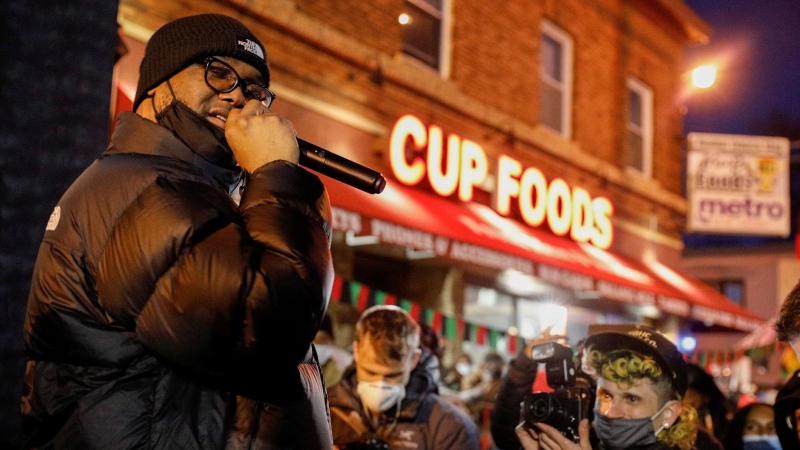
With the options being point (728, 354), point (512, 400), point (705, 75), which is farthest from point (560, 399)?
point (728, 354)

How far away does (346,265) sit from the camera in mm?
9719

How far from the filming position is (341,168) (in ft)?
6.50

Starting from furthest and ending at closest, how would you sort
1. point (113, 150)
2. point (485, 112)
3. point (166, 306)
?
point (485, 112) < point (113, 150) < point (166, 306)

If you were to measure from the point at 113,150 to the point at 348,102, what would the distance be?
7747mm

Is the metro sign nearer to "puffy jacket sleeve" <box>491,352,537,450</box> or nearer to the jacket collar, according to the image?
"puffy jacket sleeve" <box>491,352,537,450</box>

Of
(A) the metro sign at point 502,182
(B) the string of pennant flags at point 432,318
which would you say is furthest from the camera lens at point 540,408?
(A) the metro sign at point 502,182

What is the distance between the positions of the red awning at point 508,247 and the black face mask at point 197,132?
5217 mm

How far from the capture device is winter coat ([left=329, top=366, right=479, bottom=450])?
4.25m

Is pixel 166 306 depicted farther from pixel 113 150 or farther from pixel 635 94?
pixel 635 94

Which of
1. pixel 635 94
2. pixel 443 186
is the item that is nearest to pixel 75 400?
pixel 443 186

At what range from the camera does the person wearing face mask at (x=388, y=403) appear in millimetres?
4230

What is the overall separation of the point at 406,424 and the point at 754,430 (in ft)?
8.86

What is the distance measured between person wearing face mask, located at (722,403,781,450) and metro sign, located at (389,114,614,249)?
499 cm

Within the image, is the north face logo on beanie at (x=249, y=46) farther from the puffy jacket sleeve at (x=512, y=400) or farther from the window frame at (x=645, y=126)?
the window frame at (x=645, y=126)
